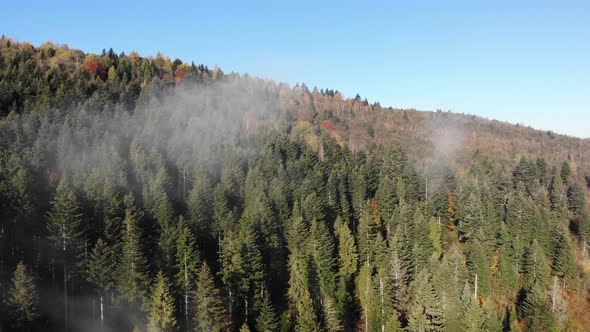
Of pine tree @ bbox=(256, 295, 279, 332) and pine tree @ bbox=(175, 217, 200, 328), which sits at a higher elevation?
pine tree @ bbox=(175, 217, 200, 328)

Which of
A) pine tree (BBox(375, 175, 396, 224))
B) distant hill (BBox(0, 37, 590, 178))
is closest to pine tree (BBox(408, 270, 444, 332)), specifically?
pine tree (BBox(375, 175, 396, 224))

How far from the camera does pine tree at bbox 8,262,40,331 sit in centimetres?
3925

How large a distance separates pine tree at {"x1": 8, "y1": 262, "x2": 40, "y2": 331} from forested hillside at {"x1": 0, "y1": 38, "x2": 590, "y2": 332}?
105mm

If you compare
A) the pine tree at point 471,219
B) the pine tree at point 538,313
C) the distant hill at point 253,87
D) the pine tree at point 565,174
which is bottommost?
the pine tree at point 538,313

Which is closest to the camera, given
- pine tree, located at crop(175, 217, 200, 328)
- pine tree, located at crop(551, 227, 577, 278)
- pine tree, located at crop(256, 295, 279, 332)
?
pine tree, located at crop(256, 295, 279, 332)

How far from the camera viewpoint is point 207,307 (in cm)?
4256

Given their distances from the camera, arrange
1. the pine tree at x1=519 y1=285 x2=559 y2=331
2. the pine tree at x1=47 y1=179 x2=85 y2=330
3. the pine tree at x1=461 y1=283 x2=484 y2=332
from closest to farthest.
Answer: the pine tree at x1=461 y1=283 x2=484 y2=332
the pine tree at x1=47 y1=179 x2=85 y2=330
the pine tree at x1=519 y1=285 x2=559 y2=331

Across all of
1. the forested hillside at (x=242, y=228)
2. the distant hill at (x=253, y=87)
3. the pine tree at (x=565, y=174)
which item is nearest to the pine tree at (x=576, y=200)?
the forested hillside at (x=242, y=228)

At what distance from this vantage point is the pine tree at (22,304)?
3925cm

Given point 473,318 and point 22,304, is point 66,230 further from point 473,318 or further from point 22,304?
point 473,318

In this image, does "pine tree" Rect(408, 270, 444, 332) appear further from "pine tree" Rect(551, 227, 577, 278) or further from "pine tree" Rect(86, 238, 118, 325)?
"pine tree" Rect(551, 227, 577, 278)

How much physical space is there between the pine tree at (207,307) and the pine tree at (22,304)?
1400 cm

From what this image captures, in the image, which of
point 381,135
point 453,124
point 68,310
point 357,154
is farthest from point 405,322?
point 453,124

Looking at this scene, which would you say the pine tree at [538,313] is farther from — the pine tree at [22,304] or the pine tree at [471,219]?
the pine tree at [22,304]
